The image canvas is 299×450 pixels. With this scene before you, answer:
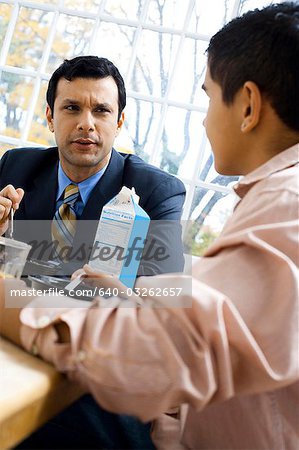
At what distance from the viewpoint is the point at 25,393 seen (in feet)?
1.66

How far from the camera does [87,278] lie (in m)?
0.92

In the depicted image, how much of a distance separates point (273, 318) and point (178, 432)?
29cm

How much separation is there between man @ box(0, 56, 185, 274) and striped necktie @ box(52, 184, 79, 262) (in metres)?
0.01

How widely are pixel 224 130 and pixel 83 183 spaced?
1.00 m

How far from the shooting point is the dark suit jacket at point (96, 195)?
1.63m

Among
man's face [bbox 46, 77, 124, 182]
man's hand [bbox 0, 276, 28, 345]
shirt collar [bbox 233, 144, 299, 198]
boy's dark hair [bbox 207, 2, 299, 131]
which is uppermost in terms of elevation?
boy's dark hair [bbox 207, 2, 299, 131]

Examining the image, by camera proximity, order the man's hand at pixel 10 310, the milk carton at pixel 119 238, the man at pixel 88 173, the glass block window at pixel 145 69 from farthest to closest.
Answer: the glass block window at pixel 145 69 < the man at pixel 88 173 < the milk carton at pixel 119 238 < the man's hand at pixel 10 310

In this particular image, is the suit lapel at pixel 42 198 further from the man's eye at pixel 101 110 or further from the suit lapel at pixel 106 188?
the man's eye at pixel 101 110

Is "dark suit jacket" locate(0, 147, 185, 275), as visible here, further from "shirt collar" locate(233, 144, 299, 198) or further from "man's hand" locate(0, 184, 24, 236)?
"shirt collar" locate(233, 144, 299, 198)

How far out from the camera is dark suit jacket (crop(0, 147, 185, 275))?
163 centimetres

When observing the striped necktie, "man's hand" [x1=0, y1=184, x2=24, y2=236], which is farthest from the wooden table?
the striped necktie

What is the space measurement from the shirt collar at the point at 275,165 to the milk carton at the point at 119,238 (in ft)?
1.36

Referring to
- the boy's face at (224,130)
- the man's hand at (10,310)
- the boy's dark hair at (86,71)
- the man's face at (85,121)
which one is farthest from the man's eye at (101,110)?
the man's hand at (10,310)

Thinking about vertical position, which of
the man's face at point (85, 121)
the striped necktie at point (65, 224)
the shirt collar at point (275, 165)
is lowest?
the striped necktie at point (65, 224)
